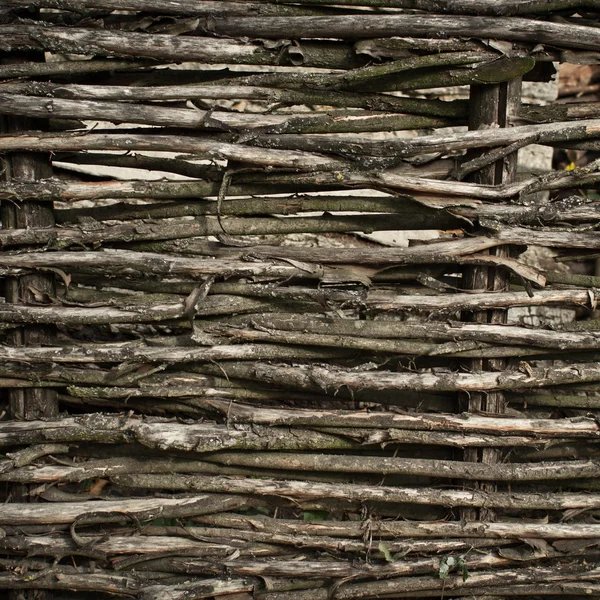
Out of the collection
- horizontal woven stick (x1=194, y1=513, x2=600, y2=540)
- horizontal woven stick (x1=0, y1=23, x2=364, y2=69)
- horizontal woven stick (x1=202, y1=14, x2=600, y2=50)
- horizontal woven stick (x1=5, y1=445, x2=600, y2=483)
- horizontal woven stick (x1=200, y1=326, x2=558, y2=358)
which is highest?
horizontal woven stick (x1=202, y1=14, x2=600, y2=50)

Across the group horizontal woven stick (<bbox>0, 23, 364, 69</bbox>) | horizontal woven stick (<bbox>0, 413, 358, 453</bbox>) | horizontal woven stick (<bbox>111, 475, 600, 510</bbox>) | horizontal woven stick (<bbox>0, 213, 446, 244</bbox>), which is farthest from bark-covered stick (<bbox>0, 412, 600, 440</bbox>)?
horizontal woven stick (<bbox>0, 23, 364, 69</bbox>)

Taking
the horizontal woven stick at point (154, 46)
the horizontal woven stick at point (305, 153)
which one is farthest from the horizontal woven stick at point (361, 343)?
the horizontal woven stick at point (154, 46)

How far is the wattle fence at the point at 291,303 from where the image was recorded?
79.6 inches

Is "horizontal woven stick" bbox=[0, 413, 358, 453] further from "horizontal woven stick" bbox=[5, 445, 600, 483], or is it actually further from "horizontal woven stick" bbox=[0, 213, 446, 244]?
"horizontal woven stick" bbox=[0, 213, 446, 244]

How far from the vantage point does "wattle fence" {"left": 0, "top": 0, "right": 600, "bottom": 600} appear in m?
2.02

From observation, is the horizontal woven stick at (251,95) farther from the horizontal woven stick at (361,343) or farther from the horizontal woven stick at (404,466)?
the horizontal woven stick at (404,466)

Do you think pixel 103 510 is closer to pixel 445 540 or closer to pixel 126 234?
pixel 126 234

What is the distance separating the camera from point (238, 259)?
6.93ft

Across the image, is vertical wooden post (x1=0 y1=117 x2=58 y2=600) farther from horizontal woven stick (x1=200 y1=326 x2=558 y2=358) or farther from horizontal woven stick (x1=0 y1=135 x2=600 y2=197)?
horizontal woven stick (x1=200 y1=326 x2=558 y2=358)

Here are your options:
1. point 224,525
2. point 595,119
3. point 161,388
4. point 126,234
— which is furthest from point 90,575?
point 595,119

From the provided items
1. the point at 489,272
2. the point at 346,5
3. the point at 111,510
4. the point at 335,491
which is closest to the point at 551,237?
the point at 489,272

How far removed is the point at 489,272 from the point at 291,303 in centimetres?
61

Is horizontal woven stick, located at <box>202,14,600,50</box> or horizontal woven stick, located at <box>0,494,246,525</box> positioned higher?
horizontal woven stick, located at <box>202,14,600,50</box>

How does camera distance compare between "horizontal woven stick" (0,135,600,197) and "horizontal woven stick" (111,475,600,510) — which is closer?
"horizontal woven stick" (0,135,600,197)
